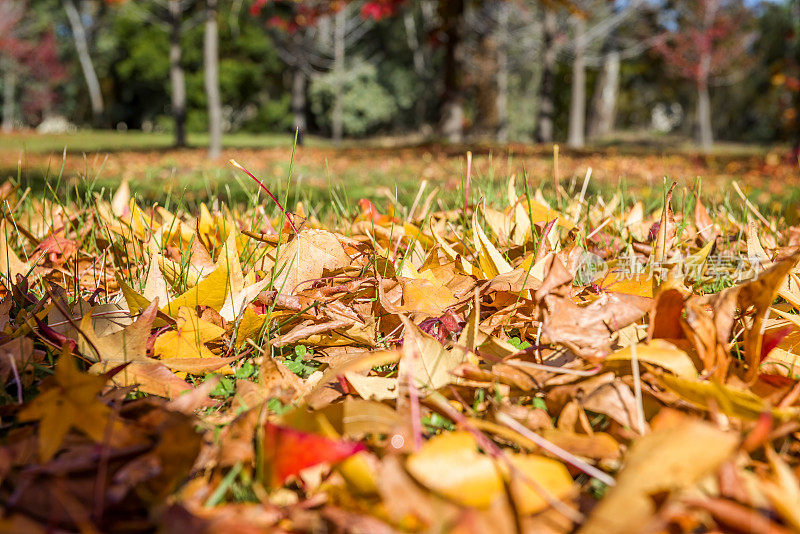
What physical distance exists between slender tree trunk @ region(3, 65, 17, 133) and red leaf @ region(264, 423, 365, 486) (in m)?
41.7

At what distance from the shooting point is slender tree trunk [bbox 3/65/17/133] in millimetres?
34656

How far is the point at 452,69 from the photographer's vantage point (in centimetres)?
1406

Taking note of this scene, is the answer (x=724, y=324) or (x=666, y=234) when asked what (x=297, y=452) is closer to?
(x=724, y=324)

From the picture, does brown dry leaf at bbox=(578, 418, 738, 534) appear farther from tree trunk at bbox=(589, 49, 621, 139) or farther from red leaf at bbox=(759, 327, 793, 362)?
tree trunk at bbox=(589, 49, 621, 139)

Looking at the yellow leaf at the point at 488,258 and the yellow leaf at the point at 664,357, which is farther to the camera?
the yellow leaf at the point at 488,258

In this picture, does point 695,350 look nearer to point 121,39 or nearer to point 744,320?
point 744,320

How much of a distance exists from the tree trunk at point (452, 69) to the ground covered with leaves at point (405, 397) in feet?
39.6

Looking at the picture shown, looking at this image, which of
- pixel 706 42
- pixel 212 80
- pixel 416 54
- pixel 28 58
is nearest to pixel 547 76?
pixel 212 80

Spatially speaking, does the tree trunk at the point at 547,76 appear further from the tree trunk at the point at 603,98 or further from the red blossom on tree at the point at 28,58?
the red blossom on tree at the point at 28,58

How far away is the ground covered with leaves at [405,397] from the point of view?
617 mm

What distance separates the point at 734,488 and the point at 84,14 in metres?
45.4

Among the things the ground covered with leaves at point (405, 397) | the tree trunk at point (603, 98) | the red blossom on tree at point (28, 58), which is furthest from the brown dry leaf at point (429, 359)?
the red blossom on tree at point (28, 58)

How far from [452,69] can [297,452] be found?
14349 millimetres

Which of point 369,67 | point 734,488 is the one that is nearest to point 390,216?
point 734,488
